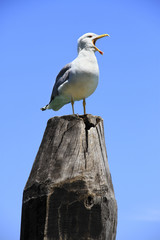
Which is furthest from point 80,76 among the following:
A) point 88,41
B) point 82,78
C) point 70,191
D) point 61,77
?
point 70,191

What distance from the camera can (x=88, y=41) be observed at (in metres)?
7.21

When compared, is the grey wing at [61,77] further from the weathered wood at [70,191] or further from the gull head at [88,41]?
the weathered wood at [70,191]

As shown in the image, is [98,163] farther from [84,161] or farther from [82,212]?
[82,212]

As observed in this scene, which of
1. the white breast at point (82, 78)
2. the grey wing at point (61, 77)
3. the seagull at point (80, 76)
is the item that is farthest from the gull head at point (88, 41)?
the grey wing at point (61, 77)

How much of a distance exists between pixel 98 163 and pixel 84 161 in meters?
0.17

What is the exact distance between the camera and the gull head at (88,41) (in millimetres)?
7166

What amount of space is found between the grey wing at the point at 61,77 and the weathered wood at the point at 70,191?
302cm

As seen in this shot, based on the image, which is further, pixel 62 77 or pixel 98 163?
pixel 62 77

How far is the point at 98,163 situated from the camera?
387cm

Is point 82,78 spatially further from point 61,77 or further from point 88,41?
point 88,41

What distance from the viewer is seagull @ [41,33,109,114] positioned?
659cm

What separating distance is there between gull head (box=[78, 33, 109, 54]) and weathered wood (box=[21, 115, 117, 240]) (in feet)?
11.3

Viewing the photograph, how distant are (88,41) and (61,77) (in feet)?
3.12

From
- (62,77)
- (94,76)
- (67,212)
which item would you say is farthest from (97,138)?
(62,77)
